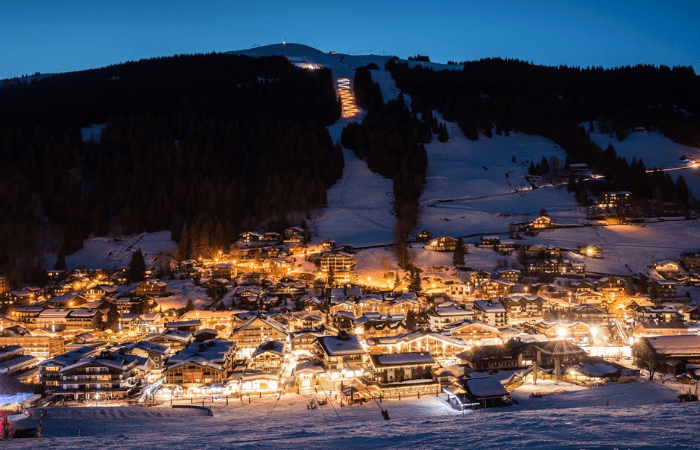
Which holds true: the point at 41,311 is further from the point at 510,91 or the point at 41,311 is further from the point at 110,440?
the point at 510,91

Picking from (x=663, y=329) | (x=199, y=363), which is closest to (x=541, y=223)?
(x=663, y=329)

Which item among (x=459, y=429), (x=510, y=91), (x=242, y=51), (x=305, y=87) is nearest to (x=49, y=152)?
(x=305, y=87)

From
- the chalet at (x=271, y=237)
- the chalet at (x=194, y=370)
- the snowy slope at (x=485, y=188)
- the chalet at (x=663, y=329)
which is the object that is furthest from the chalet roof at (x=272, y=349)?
the snowy slope at (x=485, y=188)

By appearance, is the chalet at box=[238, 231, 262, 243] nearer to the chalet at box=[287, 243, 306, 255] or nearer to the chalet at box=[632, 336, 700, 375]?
the chalet at box=[287, 243, 306, 255]

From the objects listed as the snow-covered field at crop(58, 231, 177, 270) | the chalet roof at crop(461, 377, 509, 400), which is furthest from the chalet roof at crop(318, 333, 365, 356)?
the snow-covered field at crop(58, 231, 177, 270)

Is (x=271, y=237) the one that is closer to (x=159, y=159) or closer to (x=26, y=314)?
(x=26, y=314)

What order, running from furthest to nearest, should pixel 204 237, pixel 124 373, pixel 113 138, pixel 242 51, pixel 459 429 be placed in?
pixel 242 51
pixel 113 138
pixel 204 237
pixel 124 373
pixel 459 429

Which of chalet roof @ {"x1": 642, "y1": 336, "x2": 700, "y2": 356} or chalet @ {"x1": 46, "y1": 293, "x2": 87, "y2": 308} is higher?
chalet @ {"x1": 46, "y1": 293, "x2": 87, "y2": 308}
